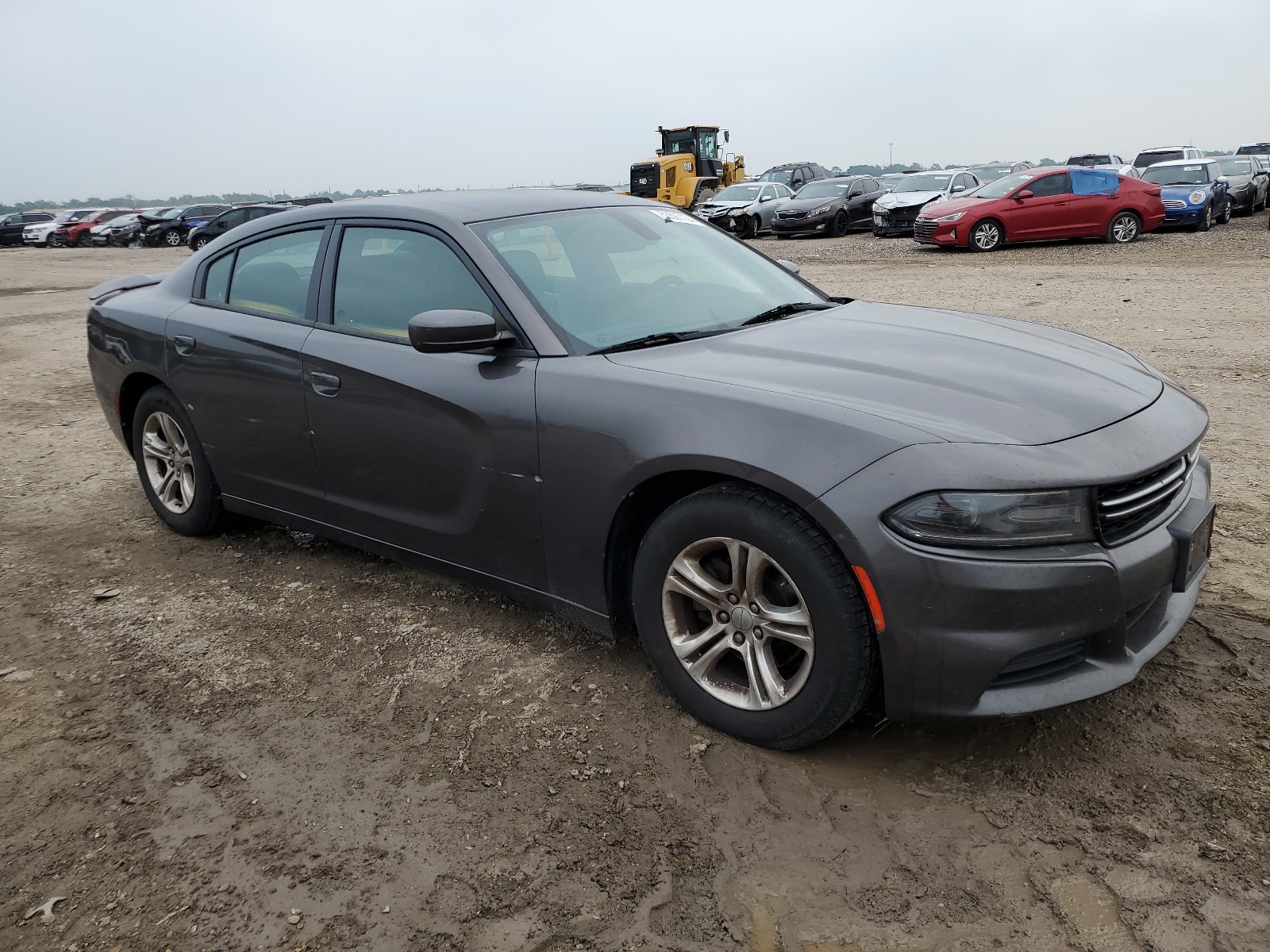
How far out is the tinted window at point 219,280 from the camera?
436 centimetres

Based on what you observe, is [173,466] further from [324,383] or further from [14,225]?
[14,225]

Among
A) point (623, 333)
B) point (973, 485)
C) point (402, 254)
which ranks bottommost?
point (973, 485)

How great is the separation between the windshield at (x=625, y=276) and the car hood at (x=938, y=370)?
179 mm

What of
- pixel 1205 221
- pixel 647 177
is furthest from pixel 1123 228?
pixel 647 177

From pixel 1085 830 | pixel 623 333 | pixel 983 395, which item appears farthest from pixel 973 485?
pixel 623 333

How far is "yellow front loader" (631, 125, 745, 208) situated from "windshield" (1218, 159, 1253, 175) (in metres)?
14.2

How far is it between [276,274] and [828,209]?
2243 centimetres

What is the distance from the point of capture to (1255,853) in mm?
2268

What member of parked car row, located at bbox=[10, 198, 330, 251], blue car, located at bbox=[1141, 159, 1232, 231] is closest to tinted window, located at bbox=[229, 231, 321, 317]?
blue car, located at bbox=[1141, 159, 1232, 231]

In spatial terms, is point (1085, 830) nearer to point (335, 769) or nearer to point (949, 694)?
point (949, 694)

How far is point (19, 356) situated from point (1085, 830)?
12.3m

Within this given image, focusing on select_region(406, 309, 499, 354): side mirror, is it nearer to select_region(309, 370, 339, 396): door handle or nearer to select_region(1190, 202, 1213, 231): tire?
select_region(309, 370, 339, 396): door handle

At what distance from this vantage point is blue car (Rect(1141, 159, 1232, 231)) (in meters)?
20.0

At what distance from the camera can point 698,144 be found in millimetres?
32625
